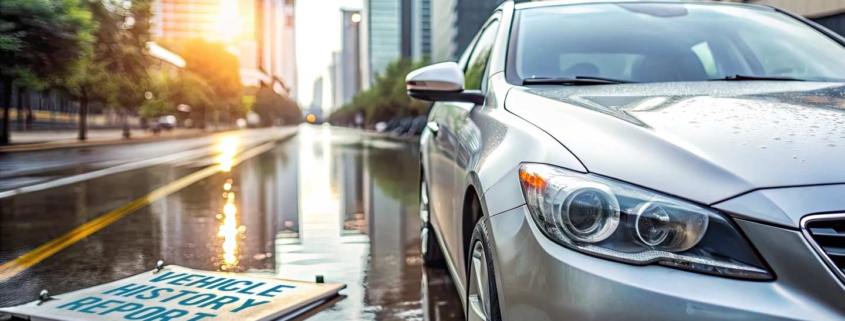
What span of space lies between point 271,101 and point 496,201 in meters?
168

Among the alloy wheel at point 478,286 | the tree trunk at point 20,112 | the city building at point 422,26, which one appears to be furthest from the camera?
the city building at point 422,26

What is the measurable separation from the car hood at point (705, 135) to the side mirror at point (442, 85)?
64 cm

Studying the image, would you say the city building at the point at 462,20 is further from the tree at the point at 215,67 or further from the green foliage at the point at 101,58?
the green foliage at the point at 101,58

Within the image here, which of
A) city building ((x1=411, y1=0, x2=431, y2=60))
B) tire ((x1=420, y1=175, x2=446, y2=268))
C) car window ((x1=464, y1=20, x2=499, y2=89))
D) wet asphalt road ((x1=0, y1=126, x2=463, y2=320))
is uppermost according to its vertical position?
city building ((x1=411, y1=0, x2=431, y2=60))

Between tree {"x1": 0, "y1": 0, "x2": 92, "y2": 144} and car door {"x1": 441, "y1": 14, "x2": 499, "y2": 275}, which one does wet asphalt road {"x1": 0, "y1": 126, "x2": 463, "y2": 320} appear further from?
tree {"x1": 0, "y1": 0, "x2": 92, "y2": 144}

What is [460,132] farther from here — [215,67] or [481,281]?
[215,67]

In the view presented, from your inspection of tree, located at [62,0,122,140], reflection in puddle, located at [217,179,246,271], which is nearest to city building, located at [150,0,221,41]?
tree, located at [62,0,122,140]

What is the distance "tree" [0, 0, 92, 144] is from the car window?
74.9ft

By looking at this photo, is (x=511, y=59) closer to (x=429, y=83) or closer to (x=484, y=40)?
(x=429, y=83)

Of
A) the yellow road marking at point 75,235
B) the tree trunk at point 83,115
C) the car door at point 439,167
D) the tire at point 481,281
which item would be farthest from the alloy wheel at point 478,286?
the tree trunk at point 83,115

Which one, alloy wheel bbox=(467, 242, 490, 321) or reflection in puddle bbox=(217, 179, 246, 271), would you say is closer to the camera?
alloy wheel bbox=(467, 242, 490, 321)

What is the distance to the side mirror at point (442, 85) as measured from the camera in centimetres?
361

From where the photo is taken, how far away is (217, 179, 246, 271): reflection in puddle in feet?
18.5

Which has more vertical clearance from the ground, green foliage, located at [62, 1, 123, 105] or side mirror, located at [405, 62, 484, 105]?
green foliage, located at [62, 1, 123, 105]
